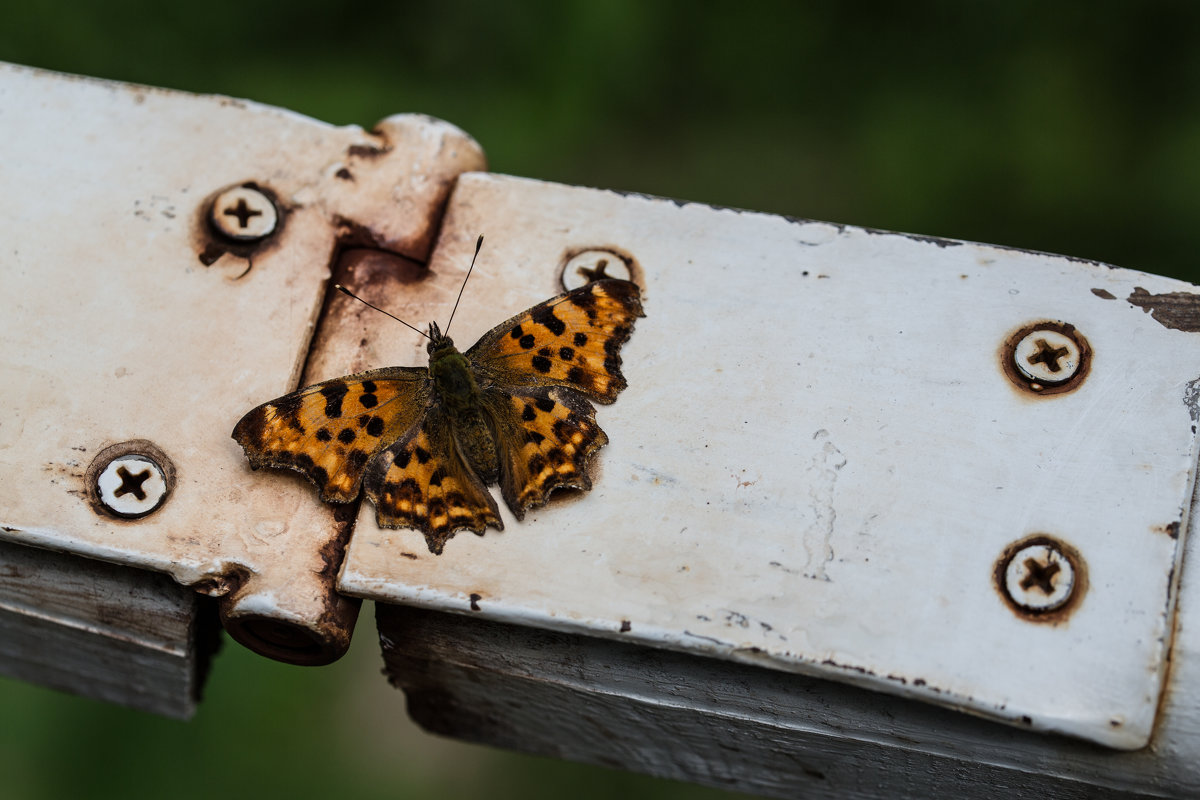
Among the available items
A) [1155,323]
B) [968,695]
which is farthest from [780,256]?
[968,695]

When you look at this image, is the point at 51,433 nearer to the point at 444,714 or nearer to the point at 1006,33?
the point at 444,714

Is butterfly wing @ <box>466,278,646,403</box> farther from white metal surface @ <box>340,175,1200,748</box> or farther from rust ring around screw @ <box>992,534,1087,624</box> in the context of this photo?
rust ring around screw @ <box>992,534,1087,624</box>

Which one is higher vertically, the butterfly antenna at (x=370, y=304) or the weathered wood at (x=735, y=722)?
the butterfly antenna at (x=370, y=304)

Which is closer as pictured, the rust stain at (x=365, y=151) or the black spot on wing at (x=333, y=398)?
the black spot on wing at (x=333, y=398)

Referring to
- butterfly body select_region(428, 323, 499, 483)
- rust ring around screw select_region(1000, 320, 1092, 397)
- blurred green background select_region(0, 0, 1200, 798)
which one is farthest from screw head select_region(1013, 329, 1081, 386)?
blurred green background select_region(0, 0, 1200, 798)

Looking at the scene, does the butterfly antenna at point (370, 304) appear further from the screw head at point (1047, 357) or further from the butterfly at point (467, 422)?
the screw head at point (1047, 357)

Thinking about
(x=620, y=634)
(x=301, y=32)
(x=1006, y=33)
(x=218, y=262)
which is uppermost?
(x=1006, y=33)

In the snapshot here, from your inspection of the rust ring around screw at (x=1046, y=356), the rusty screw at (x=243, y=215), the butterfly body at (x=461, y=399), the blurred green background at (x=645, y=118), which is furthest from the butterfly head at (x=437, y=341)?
the blurred green background at (x=645, y=118)
